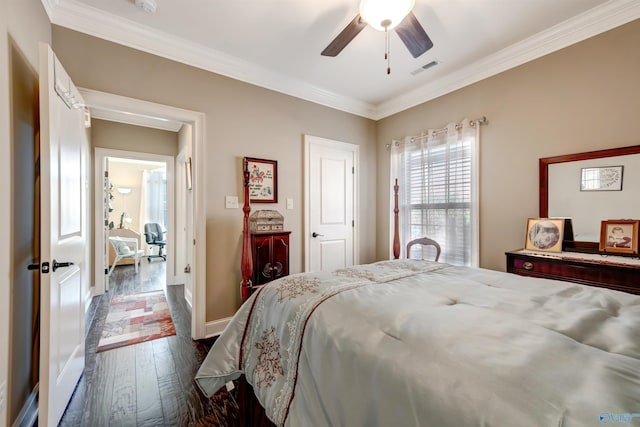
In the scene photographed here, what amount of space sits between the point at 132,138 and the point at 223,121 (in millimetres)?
2289

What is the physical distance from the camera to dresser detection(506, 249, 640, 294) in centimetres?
177

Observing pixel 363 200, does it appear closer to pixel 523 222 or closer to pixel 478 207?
pixel 478 207

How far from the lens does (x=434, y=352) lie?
76 cm

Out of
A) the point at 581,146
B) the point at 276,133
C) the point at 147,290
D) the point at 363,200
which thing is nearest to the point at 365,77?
the point at 276,133

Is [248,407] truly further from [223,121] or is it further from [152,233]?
[152,233]

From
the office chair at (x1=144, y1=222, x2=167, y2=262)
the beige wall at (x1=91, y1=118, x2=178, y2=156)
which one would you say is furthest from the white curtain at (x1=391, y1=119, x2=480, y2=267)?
the office chair at (x1=144, y1=222, x2=167, y2=262)

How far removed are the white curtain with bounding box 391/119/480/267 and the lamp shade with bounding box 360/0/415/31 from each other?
1.67 metres

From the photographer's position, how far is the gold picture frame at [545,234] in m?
2.24

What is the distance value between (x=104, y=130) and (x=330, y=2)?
375cm

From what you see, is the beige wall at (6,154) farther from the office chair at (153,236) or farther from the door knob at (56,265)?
the office chair at (153,236)

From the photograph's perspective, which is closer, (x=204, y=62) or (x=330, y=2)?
(x=330, y=2)

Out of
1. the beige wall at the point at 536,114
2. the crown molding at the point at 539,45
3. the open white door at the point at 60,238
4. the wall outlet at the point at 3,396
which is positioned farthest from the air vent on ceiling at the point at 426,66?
the wall outlet at the point at 3,396

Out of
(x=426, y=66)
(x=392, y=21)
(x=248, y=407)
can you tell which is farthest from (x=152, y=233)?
(x=392, y=21)

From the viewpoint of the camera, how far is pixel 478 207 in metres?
2.91
